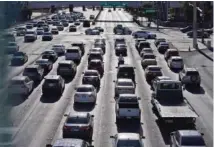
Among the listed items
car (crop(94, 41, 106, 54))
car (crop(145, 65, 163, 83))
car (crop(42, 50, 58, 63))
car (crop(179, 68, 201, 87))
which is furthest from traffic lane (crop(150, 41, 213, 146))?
car (crop(94, 41, 106, 54))

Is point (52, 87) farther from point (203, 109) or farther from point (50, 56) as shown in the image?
point (50, 56)

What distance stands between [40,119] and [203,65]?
28203 millimetres

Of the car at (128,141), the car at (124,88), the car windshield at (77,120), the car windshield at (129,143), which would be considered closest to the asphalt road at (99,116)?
the car at (124,88)

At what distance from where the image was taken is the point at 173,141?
20.9 meters

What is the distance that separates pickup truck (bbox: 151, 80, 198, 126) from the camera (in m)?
24.5

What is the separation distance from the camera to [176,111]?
25.2 meters

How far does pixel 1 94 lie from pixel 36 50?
187 feet

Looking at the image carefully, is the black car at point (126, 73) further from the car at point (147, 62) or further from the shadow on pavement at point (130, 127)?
the shadow on pavement at point (130, 127)

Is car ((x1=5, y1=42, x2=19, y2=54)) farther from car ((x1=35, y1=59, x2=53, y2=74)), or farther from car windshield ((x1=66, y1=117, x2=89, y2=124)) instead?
car ((x1=35, y1=59, x2=53, y2=74))

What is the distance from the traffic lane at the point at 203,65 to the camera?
40344 millimetres

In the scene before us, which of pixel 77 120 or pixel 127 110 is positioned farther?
pixel 127 110

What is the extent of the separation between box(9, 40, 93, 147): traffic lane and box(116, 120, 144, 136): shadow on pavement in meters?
3.49

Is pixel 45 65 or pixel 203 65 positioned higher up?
pixel 45 65

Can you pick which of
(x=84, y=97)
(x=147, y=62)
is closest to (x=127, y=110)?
(x=84, y=97)
